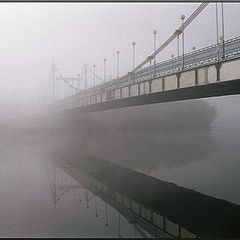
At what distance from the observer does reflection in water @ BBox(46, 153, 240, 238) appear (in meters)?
12.1

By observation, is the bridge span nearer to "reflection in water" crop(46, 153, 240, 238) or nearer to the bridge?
the bridge

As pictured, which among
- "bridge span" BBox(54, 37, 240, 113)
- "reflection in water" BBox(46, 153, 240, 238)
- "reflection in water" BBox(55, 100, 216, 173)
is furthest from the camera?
"reflection in water" BBox(55, 100, 216, 173)

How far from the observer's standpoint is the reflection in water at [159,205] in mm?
12062

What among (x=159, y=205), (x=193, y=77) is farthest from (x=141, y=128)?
(x=159, y=205)

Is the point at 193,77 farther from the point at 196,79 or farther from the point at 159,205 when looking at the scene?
the point at 159,205

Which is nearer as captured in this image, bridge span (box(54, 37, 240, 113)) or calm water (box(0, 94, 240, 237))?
calm water (box(0, 94, 240, 237))

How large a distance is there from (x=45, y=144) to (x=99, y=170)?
2126 centimetres

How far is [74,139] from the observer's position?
52938mm

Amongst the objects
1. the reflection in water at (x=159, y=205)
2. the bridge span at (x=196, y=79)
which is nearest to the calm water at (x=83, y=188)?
the reflection in water at (x=159, y=205)

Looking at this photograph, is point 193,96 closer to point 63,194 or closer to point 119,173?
point 119,173

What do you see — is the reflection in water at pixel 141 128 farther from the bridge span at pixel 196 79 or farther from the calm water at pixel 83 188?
the bridge span at pixel 196 79

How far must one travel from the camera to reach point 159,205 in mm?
15430

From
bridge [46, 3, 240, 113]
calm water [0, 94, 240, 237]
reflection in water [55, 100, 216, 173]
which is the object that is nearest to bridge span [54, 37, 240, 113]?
bridge [46, 3, 240, 113]

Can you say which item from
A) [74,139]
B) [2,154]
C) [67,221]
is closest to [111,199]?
[67,221]
